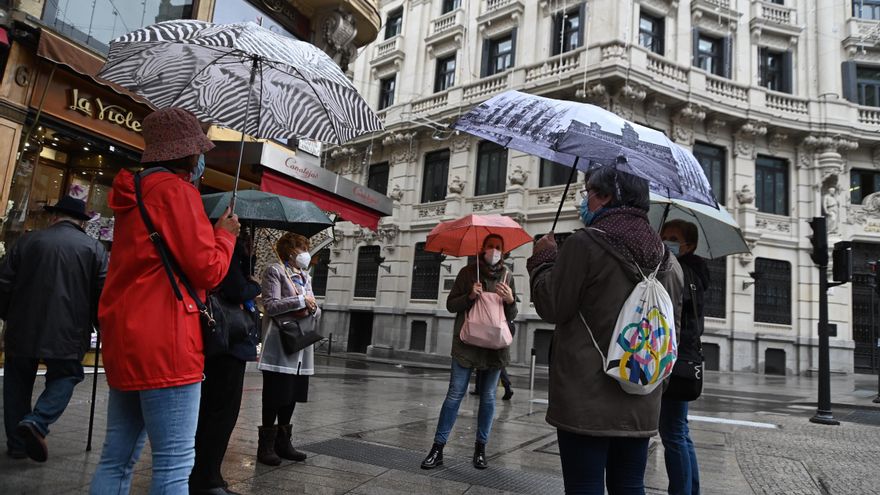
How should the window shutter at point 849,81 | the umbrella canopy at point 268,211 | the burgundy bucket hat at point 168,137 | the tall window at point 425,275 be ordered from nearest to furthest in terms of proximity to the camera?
the burgundy bucket hat at point 168,137, the umbrella canopy at point 268,211, the window shutter at point 849,81, the tall window at point 425,275

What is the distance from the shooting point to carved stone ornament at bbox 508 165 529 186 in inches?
774

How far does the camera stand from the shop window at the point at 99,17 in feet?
25.1

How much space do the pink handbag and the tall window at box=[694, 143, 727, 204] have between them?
17.6 meters

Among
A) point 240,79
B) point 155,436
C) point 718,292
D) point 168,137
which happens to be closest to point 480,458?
point 155,436

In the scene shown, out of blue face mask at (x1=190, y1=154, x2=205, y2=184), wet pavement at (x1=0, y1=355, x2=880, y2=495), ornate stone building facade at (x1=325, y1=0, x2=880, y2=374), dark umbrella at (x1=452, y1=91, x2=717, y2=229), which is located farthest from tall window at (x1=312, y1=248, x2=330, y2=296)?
blue face mask at (x1=190, y1=154, x2=205, y2=184)

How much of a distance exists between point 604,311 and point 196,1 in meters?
9.74

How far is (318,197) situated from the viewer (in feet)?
36.8

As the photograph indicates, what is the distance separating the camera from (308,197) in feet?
36.0

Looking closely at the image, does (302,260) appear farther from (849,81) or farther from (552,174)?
(849,81)

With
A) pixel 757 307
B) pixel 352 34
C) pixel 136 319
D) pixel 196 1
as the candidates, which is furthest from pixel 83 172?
pixel 757 307

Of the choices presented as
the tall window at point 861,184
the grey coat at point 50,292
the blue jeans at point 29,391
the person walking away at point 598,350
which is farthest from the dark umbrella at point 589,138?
the tall window at point 861,184

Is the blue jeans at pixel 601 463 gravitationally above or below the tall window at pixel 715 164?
below

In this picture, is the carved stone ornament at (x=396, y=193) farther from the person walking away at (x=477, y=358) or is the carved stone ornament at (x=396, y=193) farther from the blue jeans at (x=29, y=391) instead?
the blue jeans at (x=29, y=391)

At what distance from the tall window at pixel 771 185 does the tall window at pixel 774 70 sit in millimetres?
2979
